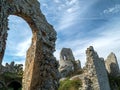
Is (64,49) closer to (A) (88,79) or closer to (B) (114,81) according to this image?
(B) (114,81)

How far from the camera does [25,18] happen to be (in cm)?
1059

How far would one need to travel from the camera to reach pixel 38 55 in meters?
10.8

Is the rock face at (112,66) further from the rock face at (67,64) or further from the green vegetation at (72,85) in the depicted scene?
the green vegetation at (72,85)

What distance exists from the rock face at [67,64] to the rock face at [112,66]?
4.37m

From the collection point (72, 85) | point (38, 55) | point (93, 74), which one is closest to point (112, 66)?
point (72, 85)

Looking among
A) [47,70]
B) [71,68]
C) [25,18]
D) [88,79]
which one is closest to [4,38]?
[25,18]

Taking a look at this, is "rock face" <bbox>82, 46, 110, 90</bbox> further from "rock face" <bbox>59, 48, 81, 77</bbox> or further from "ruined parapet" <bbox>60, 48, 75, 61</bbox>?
"ruined parapet" <bbox>60, 48, 75, 61</bbox>

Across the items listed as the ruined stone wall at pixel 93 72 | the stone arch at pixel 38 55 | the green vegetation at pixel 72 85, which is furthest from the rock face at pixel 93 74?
the stone arch at pixel 38 55

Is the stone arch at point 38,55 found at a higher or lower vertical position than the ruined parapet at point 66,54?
lower

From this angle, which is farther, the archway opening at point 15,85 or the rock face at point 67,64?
the rock face at point 67,64

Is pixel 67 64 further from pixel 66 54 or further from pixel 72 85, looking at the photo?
pixel 72 85

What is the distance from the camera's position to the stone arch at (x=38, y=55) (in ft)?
33.9

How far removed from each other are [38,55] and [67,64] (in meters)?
20.4

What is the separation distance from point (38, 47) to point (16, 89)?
1668cm
